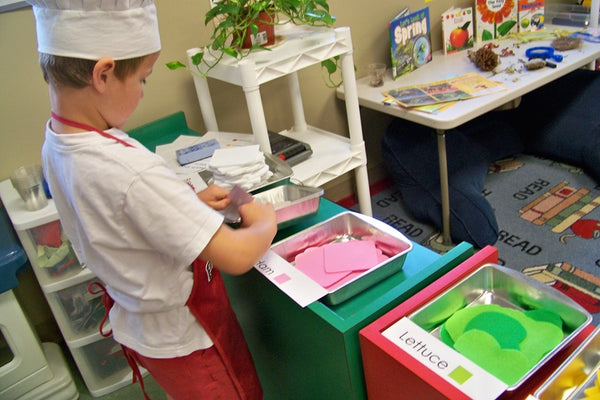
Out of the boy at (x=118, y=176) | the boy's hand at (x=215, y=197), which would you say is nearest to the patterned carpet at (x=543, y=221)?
the boy's hand at (x=215, y=197)

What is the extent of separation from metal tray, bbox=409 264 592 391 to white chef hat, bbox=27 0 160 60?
0.60 metres

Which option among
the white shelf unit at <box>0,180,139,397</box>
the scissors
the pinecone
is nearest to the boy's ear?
the white shelf unit at <box>0,180,139,397</box>

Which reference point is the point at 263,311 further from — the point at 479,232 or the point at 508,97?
the point at 508,97

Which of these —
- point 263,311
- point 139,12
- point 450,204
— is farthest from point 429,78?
point 139,12

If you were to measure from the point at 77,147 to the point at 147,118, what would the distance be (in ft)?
3.67

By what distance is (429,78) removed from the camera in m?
2.09

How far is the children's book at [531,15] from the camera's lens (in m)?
2.38

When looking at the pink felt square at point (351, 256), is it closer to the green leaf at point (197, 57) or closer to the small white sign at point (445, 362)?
the small white sign at point (445, 362)

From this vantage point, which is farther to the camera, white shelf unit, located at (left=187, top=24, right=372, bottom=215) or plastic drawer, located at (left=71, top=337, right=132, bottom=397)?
plastic drawer, located at (left=71, top=337, right=132, bottom=397)

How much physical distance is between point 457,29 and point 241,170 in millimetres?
1577

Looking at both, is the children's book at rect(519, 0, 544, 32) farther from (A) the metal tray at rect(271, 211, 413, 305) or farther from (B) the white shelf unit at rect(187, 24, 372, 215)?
(A) the metal tray at rect(271, 211, 413, 305)

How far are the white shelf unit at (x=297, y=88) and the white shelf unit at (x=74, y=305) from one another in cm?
62

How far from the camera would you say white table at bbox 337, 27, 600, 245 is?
68.3 inches

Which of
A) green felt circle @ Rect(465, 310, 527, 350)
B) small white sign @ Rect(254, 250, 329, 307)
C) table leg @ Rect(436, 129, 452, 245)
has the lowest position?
table leg @ Rect(436, 129, 452, 245)
